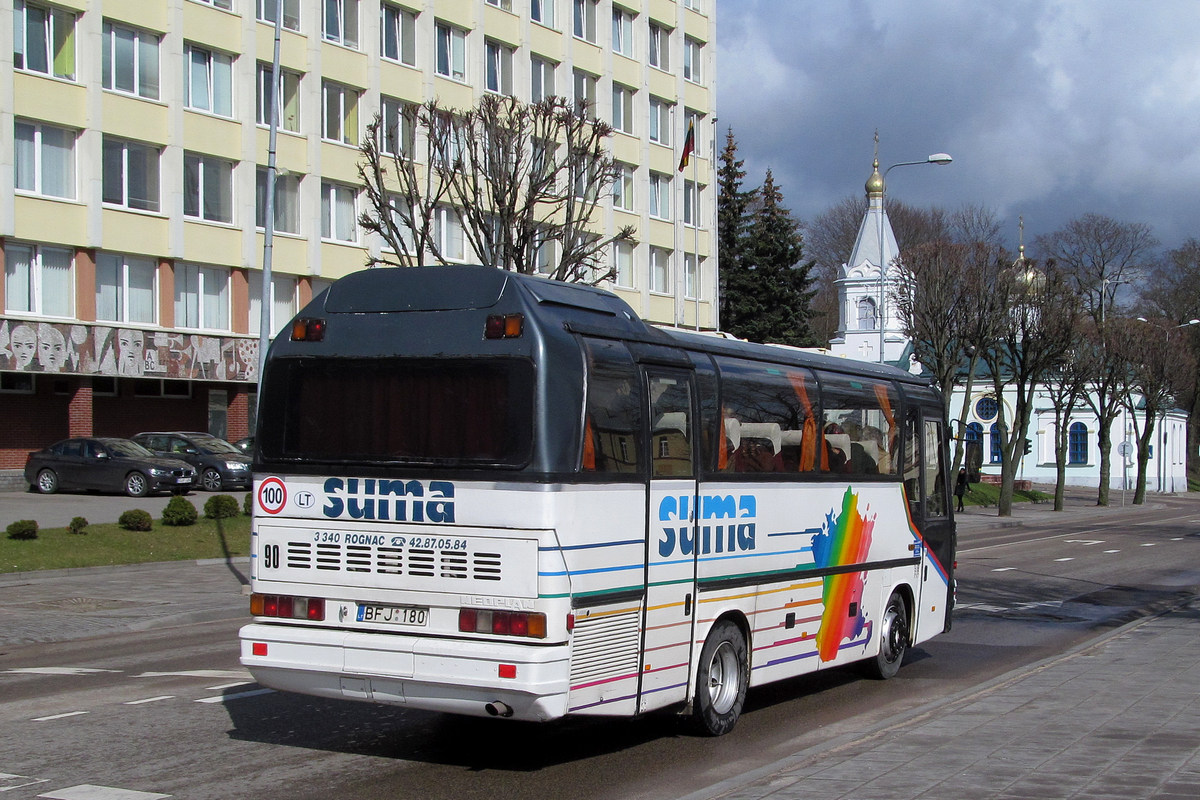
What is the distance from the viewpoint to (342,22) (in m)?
45.7

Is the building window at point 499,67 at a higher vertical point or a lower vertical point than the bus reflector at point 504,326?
higher

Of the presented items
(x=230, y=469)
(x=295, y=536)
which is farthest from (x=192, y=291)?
(x=295, y=536)

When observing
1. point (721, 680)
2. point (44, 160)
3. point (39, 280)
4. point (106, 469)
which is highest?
point (44, 160)

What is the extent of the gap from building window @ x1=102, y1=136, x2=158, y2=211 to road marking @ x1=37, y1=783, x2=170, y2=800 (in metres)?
34.9

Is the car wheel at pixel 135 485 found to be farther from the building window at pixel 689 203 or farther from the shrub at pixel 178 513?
the building window at pixel 689 203

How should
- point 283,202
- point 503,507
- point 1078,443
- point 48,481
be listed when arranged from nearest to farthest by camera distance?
1. point 503,507
2. point 48,481
3. point 283,202
4. point 1078,443

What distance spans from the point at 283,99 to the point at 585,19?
15970mm

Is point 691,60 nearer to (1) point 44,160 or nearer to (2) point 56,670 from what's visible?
(1) point 44,160

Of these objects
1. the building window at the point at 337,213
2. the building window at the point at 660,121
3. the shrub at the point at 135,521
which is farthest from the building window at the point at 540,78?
the shrub at the point at 135,521

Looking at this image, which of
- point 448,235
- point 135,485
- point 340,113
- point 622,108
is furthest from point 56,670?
point 622,108

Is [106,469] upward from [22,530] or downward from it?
upward

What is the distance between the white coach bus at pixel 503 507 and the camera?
7859 mm

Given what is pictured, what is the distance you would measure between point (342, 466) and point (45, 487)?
2921 centimetres

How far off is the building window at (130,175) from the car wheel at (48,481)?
909 centimetres
